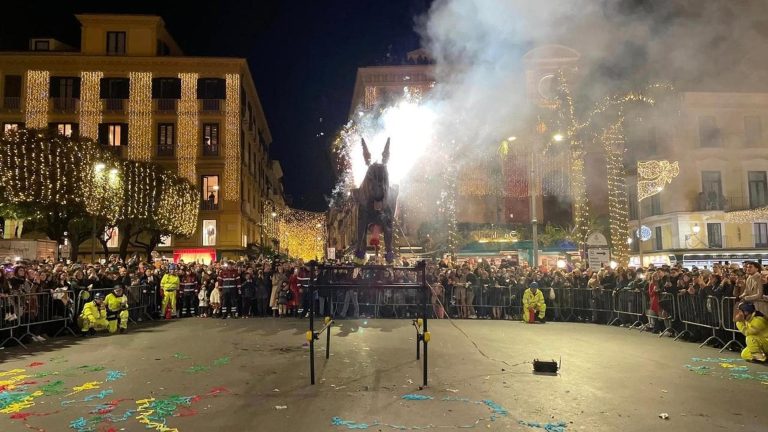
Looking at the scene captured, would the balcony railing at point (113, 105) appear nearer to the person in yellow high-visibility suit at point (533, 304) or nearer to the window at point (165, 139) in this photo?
the window at point (165, 139)

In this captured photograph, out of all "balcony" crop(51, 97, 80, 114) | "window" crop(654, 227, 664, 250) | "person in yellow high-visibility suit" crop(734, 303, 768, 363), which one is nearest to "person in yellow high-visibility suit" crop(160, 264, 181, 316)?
"person in yellow high-visibility suit" crop(734, 303, 768, 363)

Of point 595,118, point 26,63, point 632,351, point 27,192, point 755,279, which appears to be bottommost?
point 632,351

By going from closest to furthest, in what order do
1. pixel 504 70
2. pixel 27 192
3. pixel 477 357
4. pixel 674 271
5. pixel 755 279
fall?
1. pixel 477 357
2. pixel 755 279
3. pixel 674 271
4. pixel 27 192
5. pixel 504 70

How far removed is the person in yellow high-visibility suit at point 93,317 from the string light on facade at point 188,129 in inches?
1213

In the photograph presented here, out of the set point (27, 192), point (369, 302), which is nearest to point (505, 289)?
point (369, 302)

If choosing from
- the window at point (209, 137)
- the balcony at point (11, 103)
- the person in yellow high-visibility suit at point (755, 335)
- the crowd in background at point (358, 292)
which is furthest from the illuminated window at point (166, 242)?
the person in yellow high-visibility suit at point (755, 335)

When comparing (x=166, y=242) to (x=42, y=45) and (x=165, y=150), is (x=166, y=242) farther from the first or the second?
(x=42, y=45)

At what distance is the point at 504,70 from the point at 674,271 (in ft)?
71.5

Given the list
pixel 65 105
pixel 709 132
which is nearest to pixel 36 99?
pixel 65 105

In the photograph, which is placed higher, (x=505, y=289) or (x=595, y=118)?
(x=595, y=118)

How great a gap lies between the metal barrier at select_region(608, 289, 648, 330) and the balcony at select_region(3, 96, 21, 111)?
4656 cm

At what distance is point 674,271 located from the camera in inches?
592

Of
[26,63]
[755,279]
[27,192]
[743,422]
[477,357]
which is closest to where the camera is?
Answer: [743,422]

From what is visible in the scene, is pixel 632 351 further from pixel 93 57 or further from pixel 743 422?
pixel 93 57
